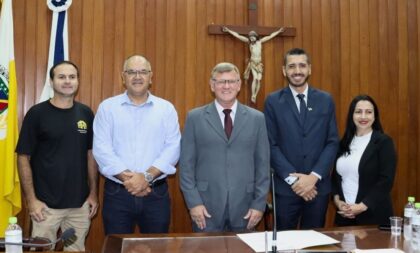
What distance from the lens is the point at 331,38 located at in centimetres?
424

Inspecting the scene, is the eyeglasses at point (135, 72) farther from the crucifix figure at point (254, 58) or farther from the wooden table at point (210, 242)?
the crucifix figure at point (254, 58)

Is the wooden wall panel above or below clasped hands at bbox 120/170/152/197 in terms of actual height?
above

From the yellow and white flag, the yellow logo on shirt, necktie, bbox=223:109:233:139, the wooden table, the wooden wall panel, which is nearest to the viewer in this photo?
the wooden table

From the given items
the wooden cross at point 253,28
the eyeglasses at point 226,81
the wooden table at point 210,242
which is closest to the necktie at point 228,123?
the eyeglasses at point 226,81

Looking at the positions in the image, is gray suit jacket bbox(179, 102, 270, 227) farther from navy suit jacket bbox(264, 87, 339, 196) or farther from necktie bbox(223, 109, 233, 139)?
navy suit jacket bbox(264, 87, 339, 196)

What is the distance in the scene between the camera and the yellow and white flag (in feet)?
10.7

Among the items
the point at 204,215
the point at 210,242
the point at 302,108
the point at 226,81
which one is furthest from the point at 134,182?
the point at 302,108

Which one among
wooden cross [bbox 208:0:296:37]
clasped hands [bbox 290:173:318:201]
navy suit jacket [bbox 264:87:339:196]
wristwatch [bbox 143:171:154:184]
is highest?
wooden cross [bbox 208:0:296:37]

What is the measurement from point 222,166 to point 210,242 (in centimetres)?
78

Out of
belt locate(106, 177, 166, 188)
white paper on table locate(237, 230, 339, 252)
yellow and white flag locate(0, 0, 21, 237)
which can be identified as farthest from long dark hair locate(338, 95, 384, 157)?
yellow and white flag locate(0, 0, 21, 237)

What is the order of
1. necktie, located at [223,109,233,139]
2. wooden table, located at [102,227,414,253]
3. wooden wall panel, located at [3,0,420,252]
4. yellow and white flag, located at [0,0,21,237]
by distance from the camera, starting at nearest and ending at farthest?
wooden table, located at [102,227,414,253] → necktie, located at [223,109,233,139] → yellow and white flag, located at [0,0,21,237] → wooden wall panel, located at [3,0,420,252]

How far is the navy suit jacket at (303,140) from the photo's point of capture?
9.53ft

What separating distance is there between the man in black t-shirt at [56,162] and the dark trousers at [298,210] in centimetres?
129

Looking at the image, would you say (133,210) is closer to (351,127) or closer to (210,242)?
(210,242)
